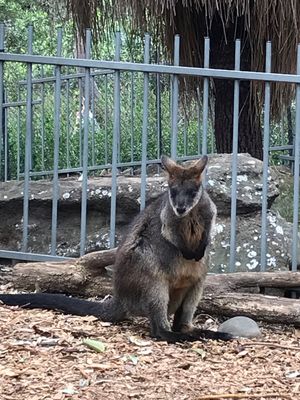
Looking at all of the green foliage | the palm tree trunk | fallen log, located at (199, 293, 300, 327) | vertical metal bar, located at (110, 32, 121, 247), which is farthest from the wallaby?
the green foliage

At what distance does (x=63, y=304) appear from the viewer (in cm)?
507

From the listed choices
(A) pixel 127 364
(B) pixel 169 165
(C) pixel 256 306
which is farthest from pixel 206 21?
(A) pixel 127 364

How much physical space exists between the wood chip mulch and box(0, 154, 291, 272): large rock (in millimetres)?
1184

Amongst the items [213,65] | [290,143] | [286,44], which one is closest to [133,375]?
[286,44]

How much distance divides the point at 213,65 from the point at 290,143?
3.24 meters

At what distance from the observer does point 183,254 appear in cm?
481

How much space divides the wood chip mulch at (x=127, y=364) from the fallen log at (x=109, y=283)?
257 mm

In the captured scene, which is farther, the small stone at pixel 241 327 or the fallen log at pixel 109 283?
the fallen log at pixel 109 283

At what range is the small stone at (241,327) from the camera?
4.96 m

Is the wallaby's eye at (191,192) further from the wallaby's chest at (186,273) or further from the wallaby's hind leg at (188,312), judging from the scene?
the wallaby's hind leg at (188,312)

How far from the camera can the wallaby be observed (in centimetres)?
477


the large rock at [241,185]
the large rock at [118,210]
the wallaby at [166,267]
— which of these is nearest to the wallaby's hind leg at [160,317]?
the wallaby at [166,267]

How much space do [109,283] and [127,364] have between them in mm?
1478

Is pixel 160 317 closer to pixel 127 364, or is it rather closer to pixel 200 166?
pixel 127 364
